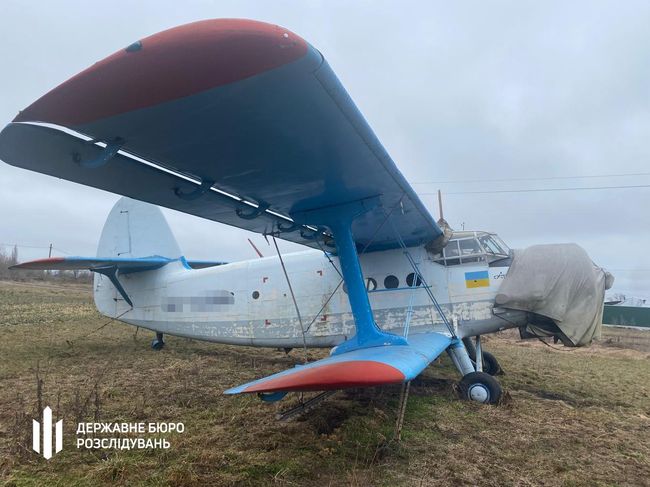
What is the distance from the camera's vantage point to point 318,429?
460 cm

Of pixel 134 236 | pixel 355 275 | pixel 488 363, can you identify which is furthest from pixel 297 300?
pixel 134 236

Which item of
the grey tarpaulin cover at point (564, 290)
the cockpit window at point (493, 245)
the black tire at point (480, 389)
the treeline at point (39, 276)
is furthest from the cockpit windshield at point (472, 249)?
the treeline at point (39, 276)

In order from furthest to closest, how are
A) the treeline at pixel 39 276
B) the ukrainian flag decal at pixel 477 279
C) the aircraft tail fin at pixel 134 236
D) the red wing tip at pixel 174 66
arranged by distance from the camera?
the treeline at pixel 39 276, the aircraft tail fin at pixel 134 236, the ukrainian flag decal at pixel 477 279, the red wing tip at pixel 174 66

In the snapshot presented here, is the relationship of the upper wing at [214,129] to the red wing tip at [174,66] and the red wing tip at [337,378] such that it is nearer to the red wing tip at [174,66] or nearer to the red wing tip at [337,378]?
the red wing tip at [174,66]

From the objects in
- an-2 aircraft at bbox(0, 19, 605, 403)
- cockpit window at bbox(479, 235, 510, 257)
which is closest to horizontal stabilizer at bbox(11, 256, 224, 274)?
an-2 aircraft at bbox(0, 19, 605, 403)

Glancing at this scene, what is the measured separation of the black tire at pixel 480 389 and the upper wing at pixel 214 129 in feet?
9.59

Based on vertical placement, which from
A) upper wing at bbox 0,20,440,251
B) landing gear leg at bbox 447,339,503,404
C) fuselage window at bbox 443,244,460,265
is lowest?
landing gear leg at bbox 447,339,503,404

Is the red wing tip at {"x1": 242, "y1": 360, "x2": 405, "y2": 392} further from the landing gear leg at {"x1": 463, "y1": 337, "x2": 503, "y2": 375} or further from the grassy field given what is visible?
the landing gear leg at {"x1": 463, "y1": 337, "x2": 503, "y2": 375}

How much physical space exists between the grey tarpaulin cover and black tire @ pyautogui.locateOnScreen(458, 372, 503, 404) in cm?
122

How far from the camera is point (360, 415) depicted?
5.19 metres

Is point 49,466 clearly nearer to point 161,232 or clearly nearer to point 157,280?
point 157,280

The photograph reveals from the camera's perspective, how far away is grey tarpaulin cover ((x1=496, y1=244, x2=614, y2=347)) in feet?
20.0

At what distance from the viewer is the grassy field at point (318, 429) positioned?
11.5ft

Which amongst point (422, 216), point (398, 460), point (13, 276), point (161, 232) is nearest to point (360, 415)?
point (398, 460)
